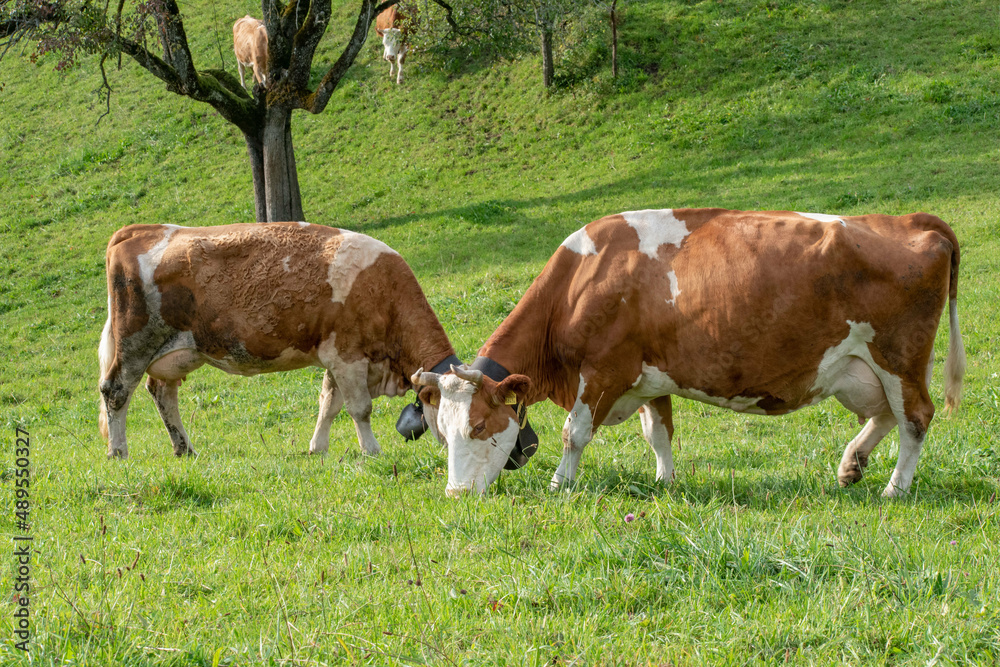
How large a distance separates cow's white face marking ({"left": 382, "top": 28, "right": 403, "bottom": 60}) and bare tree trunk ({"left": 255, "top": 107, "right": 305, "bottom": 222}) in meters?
8.73

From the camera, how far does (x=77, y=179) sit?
23.4 meters

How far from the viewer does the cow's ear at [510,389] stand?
6.01m

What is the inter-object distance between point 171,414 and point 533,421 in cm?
371

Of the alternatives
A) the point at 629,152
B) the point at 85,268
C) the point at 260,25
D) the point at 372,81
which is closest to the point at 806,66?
the point at 629,152

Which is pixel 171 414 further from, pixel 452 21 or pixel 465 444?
pixel 452 21

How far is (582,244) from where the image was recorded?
6504mm

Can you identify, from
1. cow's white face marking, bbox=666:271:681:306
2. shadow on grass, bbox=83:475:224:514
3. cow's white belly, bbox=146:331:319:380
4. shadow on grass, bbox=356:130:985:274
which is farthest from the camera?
shadow on grass, bbox=356:130:985:274

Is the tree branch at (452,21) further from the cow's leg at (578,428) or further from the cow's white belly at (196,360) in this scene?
the cow's leg at (578,428)

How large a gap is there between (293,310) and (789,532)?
5.13 meters

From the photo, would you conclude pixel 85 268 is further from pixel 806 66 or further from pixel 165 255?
pixel 806 66

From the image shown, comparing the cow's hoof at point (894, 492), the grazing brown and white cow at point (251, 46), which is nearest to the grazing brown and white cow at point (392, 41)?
the grazing brown and white cow at point (251, 46)

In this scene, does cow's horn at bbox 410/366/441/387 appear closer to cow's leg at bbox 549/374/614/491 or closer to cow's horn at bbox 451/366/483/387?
cow's horn at bbox 451/366/483/387

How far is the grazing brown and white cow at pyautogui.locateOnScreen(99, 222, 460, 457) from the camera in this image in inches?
306

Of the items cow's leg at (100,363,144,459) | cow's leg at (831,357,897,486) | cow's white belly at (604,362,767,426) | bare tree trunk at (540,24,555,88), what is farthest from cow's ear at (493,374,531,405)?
bare tree trunk at (540,24,555,88)
